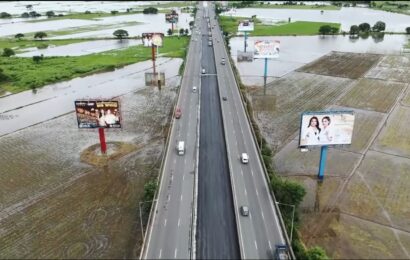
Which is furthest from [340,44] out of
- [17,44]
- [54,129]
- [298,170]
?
[17,44]

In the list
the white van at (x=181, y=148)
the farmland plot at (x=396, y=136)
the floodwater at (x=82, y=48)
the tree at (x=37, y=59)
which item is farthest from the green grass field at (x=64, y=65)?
the farmland plot at (x=396, y=136)

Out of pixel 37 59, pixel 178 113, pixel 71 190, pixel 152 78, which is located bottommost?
pixel 71 190

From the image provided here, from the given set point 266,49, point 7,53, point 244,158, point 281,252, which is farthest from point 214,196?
point 7,53

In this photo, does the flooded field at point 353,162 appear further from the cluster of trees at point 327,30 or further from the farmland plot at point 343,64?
the cluster of trees at point 327,30

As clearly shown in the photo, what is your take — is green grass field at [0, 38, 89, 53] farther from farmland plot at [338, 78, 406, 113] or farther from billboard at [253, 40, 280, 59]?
farmland plot at [338, 78, 406, 113]

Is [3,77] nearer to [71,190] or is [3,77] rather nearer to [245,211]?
[71,190]

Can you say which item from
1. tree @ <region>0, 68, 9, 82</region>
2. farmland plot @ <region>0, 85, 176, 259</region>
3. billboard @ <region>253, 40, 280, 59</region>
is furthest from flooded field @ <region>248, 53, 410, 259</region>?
tree @ <region>0, 68, 9, 82</region>

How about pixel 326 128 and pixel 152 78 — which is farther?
pixel 152 78
